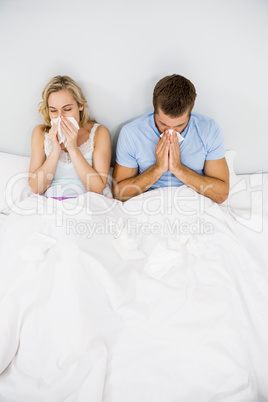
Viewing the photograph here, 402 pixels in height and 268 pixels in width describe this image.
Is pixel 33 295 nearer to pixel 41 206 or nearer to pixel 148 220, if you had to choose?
pixel 41 206

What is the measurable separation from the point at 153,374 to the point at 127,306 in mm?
204

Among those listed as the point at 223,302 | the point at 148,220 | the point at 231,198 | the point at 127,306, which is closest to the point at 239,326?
the point at 223,302

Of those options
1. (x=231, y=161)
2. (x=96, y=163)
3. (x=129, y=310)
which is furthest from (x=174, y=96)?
(x=129, y=310)

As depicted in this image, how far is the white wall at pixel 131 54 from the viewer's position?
139cm

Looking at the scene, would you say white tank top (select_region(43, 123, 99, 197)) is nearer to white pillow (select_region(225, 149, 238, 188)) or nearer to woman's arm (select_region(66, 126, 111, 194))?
woman's arm (select_region(66, 126, 111, 194))

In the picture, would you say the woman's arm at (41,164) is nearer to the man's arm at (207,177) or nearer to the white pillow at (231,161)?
the man's arm at (207,177)

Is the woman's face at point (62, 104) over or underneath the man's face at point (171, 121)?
over

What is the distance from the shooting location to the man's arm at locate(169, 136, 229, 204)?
1.42 metres

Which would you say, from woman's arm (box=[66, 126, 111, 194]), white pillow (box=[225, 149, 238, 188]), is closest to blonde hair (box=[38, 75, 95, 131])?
woman's arm (box=[66, 126, 111, 194])

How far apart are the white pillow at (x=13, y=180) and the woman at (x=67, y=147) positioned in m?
0.07

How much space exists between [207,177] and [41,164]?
0.88 meters

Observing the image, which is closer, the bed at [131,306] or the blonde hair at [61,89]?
the bed at [131,306]

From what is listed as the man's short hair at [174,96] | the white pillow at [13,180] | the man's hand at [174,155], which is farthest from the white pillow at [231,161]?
the white pillow at [13,180]

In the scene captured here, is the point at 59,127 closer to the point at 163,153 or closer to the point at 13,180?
the point at 13,180
